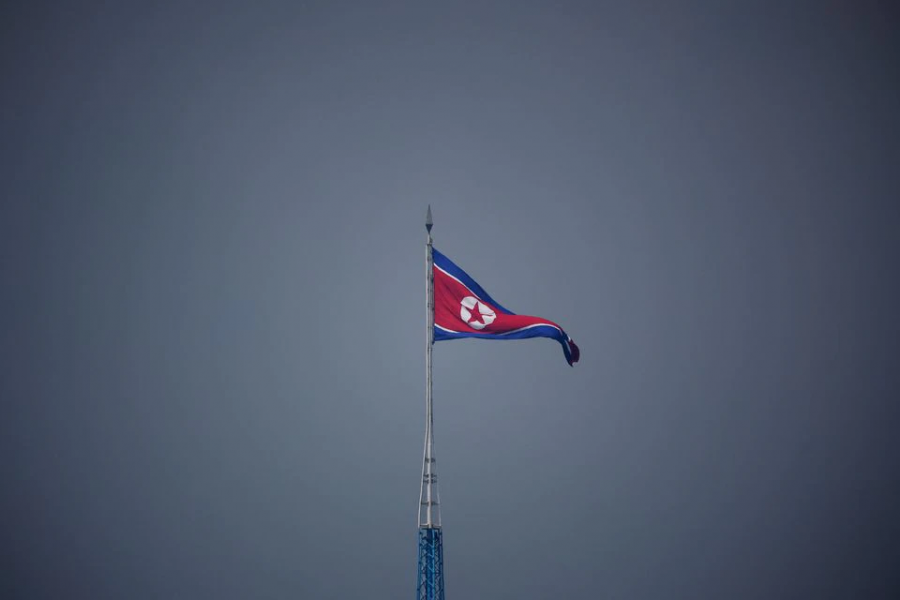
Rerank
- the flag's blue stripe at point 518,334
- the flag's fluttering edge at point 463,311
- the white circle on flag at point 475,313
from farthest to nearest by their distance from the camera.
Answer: the white circle on flag at point 475,313 → the flag's fluttering edge at point 463,311 → the flag's blue stripe at point 518,334

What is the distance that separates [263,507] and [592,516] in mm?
36097

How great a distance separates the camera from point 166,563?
71.3 metres

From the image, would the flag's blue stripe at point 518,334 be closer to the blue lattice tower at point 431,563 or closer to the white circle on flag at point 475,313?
the white circle on flag at point 475,313

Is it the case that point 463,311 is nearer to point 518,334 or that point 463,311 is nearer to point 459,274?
point 459,274

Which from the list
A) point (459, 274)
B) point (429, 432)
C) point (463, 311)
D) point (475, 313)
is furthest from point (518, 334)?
point (429, 432)

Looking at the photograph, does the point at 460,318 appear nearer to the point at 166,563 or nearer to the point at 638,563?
the point at 166,563

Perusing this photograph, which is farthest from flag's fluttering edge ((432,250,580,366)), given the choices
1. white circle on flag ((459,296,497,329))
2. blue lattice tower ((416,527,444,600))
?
blue lattice tower ((416,527,444,600))

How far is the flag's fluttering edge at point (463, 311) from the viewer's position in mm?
16594

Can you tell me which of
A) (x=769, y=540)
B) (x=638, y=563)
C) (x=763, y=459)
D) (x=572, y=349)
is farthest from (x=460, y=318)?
(x=763, y=459)

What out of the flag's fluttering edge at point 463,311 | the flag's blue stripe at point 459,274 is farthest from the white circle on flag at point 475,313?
the flag's blue stripe at point 459,274

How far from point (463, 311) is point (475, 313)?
0.28 metres

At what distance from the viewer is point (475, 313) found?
664 inches

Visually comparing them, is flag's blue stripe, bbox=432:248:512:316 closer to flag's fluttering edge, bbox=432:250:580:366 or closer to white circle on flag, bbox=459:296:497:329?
flag's fluttering edge, bbox=432:250:580:366

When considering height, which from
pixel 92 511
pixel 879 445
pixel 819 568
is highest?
pixel 879 445
